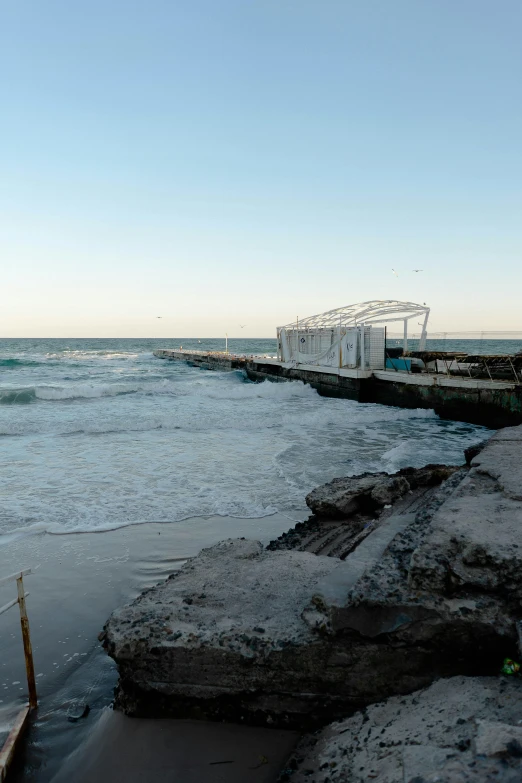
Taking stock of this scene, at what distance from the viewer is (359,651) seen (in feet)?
9.59

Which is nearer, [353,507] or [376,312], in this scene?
[353,507]

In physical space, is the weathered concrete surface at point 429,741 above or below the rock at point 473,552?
below

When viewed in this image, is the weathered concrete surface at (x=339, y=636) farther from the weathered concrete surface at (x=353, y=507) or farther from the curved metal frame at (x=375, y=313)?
the curved metal frame at (x=375, y=313)

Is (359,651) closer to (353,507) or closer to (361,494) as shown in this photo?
(353,507)

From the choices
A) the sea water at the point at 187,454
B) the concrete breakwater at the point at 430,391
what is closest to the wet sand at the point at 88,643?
the sea water at the point at 187,454

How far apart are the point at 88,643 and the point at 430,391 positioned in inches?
660

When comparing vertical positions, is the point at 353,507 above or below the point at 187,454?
above

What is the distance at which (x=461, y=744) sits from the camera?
6.85ft

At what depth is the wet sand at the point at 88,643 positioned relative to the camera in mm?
2918

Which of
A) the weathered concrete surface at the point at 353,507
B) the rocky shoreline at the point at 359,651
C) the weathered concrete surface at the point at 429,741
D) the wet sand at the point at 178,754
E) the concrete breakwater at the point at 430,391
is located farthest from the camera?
the concrete breakwater at the point at 430,391

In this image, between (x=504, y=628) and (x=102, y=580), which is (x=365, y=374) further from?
(x=504, y=628)

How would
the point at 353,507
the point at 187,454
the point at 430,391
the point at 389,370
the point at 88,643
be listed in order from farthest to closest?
the point at 389,370 → the point at 430,391 → the point at 187,454 → the point at 353,507 → the point at 88,643

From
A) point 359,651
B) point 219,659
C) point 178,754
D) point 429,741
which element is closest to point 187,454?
point 219,659

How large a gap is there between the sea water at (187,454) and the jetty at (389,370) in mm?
862
